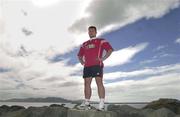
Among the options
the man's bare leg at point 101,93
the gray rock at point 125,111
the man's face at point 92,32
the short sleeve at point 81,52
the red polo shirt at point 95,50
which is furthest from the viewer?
the gray rock at point 125,111

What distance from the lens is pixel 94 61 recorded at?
8570 millimetres

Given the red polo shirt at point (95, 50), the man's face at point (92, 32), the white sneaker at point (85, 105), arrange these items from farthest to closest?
the man's face at point (92, 32) → the red polo shirt at point (95, 50) → the white sneaker at point (85, 105)

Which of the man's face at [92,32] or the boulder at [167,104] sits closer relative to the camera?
the man's face at [92,32]

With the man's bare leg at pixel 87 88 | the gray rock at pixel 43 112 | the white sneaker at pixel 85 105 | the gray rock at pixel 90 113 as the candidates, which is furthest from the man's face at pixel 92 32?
the gray rock at pixel 43 112

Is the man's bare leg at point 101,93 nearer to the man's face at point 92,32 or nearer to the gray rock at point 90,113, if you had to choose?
the gray rock at point 90,113

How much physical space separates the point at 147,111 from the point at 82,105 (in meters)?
4.54

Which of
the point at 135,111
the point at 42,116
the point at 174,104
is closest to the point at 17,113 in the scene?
the point at 42,116

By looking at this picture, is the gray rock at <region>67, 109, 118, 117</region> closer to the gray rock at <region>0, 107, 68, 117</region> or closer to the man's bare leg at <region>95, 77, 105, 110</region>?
the man's bare leg at <region>95, 77, 105, 110</region>

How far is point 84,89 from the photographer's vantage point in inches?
341

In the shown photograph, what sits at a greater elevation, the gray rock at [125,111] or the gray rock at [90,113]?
the gray rock at [125,111]

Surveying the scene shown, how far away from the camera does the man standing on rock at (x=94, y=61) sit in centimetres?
844

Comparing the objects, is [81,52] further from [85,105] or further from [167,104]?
[167,104]

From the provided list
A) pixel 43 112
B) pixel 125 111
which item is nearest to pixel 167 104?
pixel 125 111

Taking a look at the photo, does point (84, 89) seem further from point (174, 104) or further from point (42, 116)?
point (174, 104)
